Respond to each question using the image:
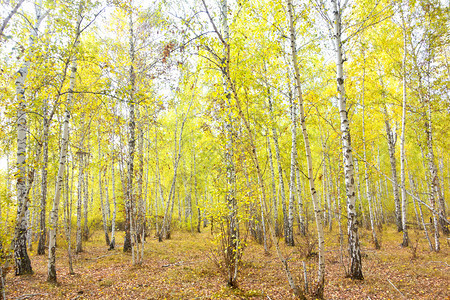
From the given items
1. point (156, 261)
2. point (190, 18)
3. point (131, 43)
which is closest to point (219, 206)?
point (190, 18)

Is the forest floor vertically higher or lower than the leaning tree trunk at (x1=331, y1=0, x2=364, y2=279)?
lower

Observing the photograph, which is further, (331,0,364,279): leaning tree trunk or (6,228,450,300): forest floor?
(331,0,364,279): leaning tree trunk

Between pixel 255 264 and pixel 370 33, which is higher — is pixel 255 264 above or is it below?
below

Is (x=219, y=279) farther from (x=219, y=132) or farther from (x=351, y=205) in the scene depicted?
(x=219, y=132)

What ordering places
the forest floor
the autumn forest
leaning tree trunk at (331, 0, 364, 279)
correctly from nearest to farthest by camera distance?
the autumn forest, the forest floor, leaning tree trunk at (331, 0, 364, 279)

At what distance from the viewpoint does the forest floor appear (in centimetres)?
486

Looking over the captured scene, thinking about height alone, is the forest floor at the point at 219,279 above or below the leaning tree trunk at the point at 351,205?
below

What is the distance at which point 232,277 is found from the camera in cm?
516

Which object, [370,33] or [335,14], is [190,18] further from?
[370,33]

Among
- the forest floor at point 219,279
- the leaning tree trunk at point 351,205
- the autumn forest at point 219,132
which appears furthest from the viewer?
the leaning tree trunk at point 351,205

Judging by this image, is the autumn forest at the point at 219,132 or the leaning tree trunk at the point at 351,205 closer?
the autumn forest at the point at 219,132

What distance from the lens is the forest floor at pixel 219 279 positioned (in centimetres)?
486

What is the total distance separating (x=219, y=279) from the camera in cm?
588

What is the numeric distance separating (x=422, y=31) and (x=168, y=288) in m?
11.4
